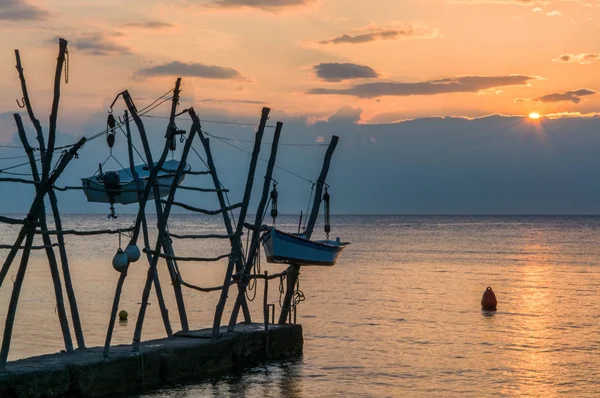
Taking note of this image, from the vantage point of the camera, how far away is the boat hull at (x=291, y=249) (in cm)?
2264

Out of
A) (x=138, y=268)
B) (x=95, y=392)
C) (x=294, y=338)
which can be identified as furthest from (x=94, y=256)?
(x=95, y=392)

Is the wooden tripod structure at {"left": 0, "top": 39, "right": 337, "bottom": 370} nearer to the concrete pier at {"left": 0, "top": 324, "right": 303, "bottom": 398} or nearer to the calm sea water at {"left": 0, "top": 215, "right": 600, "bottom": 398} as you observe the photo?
the concrete pier at {"left": 0, "top": 324, "right": 303, "bottom": 398}

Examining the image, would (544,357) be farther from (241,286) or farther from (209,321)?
(209,321)

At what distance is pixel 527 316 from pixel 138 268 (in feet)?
93.0

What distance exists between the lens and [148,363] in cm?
1806

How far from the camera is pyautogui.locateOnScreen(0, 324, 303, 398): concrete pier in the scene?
15828mm

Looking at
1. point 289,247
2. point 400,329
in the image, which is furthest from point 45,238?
point 400,329

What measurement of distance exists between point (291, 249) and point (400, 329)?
8.22 metres

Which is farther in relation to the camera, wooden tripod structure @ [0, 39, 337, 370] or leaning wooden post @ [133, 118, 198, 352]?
leaning wooden post @ [133, 118, 198, 352]

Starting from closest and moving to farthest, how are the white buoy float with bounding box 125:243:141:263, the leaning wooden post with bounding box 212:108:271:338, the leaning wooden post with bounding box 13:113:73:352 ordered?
1. the leaning wooden post with bounding box 13:113:73:352
2. the white buoy float with bounding box 125:243:141:263
3. the leaning wooden post with bounding box 212:108:271:338

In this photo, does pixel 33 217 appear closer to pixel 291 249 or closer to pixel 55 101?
pixel 55 101

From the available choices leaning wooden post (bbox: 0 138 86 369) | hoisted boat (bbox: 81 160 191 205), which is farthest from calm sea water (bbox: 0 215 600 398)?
hoisted boat (bbox: 81 160 191 205)

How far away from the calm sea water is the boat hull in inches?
99.9

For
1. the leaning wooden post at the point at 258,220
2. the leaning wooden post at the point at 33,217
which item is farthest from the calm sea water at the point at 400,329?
the leaning wooden post at the point at 33,217
